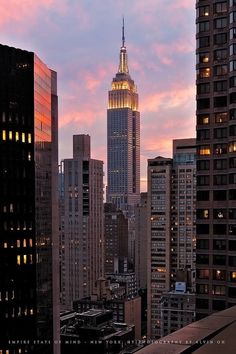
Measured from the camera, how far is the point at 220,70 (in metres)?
61.3

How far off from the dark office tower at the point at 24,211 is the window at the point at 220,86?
44.8m

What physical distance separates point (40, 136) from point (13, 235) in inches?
→ 796

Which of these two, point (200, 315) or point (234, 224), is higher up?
point (234, 224)

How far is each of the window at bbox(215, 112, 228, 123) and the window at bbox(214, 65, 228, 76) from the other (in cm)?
457

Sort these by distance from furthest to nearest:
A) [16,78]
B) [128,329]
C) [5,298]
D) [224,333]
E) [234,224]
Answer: [128,329]
[16,78]
[5,298]
[234,224]
[224,333]

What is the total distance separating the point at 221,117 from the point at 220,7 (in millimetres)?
12564

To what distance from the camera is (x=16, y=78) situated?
9806 cm

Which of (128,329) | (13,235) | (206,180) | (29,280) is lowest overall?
(128,329)

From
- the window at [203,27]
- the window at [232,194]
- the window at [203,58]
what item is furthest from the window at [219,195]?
the window at [203,27]

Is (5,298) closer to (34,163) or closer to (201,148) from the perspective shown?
(34,163)

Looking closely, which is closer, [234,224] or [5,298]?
[234,224]

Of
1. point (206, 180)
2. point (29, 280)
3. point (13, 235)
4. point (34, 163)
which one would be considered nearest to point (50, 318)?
point (29, 280)

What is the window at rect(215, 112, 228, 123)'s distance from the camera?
60816mm

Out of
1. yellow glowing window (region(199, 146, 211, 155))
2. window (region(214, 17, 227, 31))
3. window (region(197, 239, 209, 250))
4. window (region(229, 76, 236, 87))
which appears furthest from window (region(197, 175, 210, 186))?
window (region(214, 17, 227, 31))
